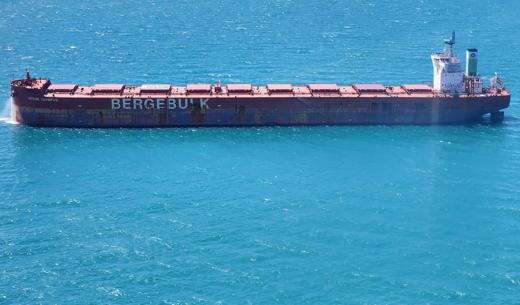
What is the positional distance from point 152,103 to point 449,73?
153 feet

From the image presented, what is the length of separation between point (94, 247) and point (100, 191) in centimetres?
1524

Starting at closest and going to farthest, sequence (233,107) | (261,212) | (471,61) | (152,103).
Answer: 1. (261,212)
2. (152,103)
3. (233,107)
4. (471,61)

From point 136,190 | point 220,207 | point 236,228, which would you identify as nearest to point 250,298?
point 236,228

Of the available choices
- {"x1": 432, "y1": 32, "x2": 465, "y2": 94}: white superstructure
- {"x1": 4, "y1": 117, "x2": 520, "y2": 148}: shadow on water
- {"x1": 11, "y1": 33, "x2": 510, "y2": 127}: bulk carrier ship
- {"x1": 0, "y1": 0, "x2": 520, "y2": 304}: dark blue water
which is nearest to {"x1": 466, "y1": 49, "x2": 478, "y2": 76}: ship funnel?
{"x1": 432, "y1": 32, "x2": 465, "y2": 94}: white superstructure

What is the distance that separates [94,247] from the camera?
83.9 metres

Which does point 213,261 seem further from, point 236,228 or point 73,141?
point 73,141

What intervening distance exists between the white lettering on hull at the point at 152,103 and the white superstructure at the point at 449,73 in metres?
37.5

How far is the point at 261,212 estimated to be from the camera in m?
92.1

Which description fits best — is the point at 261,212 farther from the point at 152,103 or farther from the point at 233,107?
the point at 152,103

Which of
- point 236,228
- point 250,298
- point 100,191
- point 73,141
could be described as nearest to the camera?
point 250,298

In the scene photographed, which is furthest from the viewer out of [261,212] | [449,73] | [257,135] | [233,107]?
[449,73]

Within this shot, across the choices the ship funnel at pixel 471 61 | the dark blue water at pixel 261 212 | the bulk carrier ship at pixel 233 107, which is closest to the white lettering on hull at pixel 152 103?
the bulk carrier ship at pixel 233 107

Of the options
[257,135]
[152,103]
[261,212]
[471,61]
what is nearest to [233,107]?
[257,135]

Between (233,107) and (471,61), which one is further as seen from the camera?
(471,61)
